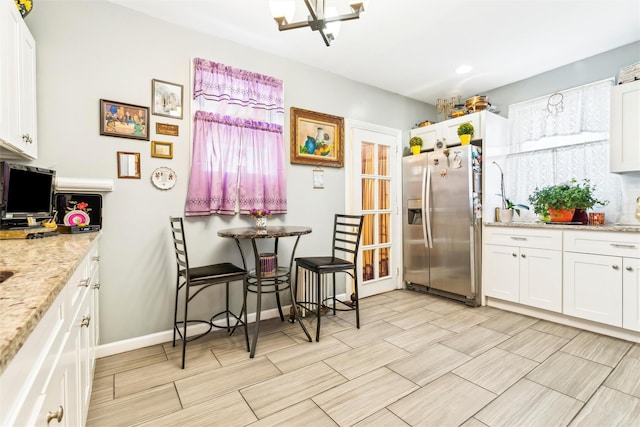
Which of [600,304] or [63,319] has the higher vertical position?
[63,319]

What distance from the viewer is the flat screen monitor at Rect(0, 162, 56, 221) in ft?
5.45

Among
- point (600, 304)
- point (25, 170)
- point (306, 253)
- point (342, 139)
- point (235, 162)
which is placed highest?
point (342, 139)

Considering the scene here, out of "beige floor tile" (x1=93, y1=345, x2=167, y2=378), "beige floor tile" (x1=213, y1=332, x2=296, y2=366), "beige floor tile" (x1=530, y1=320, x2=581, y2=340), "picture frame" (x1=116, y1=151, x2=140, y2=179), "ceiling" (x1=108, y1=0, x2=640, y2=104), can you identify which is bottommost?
"beige floor tile" (x1=530, y1=320, x2=581, y2=340)

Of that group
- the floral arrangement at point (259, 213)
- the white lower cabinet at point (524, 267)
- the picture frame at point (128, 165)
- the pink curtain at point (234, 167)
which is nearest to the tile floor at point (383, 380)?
the white lower cabinet at point (524, 267)

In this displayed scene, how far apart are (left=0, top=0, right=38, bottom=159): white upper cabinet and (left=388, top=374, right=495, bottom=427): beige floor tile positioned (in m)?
2.53

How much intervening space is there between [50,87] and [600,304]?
4.60 metres

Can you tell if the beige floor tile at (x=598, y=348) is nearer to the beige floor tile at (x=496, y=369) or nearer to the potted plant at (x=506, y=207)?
the beige floor tile at (x=496, y=369)

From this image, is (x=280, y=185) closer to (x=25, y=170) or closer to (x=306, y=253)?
(x=306, y=253)

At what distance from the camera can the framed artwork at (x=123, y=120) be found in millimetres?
2234

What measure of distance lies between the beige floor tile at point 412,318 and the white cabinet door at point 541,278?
922mm

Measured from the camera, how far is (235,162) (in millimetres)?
2738

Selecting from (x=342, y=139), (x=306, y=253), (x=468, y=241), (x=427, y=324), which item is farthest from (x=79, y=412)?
(x=468, y=241)

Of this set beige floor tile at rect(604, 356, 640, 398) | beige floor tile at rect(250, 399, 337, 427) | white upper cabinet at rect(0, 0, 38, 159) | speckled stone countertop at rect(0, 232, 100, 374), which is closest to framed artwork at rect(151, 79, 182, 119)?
white upper cabinet at rect(0, 0, 38, 159)

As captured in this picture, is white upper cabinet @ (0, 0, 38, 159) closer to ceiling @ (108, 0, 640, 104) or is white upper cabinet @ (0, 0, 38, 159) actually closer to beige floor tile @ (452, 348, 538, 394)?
ceiling @ (108, 0, 640, 104)
